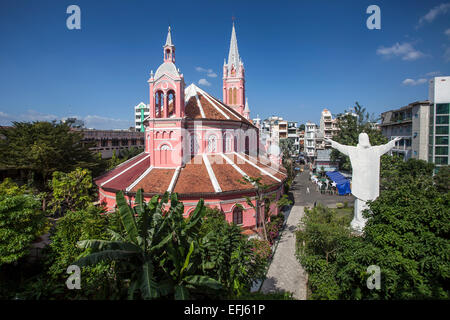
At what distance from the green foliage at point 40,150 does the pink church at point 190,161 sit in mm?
3555

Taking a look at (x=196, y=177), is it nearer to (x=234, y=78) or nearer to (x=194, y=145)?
(x=194, y=145)

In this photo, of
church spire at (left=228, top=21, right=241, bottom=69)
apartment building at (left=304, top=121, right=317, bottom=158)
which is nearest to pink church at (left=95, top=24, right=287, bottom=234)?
church spire at (left=228, top=21, right=241, bottom=69)

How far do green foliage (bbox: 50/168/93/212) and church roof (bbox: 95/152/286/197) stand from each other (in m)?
1.77

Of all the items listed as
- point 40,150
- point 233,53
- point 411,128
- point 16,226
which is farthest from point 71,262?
point 411,128

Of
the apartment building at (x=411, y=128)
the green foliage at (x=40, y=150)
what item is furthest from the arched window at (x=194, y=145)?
the apartment building at (x=411, y=128)

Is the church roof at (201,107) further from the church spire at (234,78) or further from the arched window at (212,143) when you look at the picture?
the church spire at (234,78)

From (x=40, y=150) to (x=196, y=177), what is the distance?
573 inches

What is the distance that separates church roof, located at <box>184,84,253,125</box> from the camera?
960 inches

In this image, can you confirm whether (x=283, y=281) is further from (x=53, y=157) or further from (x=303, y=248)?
(x=53, y=157)

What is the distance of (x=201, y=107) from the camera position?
83.4 ft

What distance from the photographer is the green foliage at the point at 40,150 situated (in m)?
22.4
